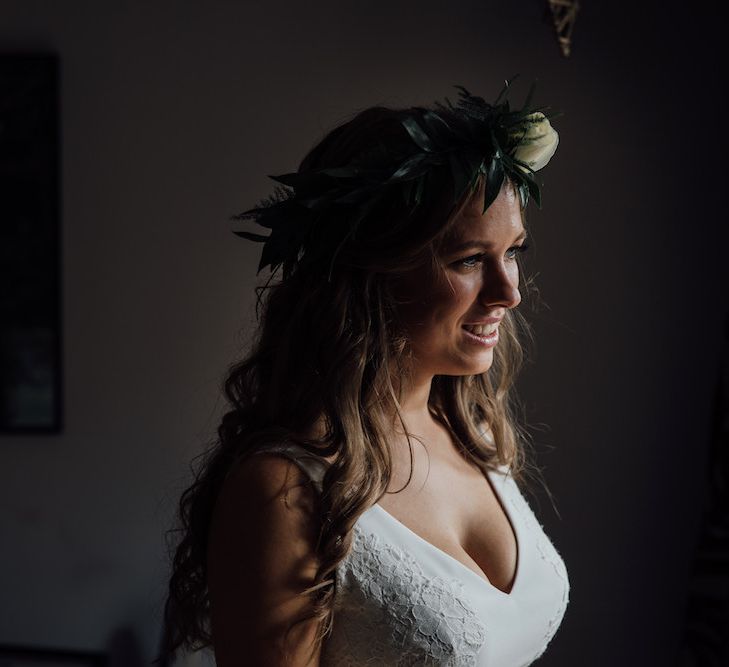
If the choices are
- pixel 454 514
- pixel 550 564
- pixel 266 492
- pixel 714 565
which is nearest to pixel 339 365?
pixel 266 492

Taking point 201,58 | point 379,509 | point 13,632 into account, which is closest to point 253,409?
point 379,509

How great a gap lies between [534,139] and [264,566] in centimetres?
65

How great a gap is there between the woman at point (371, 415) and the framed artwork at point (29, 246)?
1.34 m

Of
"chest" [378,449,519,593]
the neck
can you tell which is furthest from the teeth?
"chest" [378,449,519,593]

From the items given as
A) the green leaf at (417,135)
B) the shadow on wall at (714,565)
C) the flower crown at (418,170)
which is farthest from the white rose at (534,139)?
the shadow on wall at (714,565)

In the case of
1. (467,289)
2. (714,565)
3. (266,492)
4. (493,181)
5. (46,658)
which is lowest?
(46,658)

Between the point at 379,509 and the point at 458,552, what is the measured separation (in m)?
0.14

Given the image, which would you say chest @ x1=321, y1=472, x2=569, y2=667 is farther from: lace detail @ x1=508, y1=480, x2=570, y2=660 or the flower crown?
the flower crown

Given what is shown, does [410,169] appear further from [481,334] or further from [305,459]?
[305,459]

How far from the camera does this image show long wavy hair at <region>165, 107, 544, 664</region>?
1107 mm

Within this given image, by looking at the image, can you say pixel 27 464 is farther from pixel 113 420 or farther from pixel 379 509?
pixel 379 509

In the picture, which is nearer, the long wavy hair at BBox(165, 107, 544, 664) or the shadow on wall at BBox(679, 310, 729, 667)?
the long wavy hair at BBox(165, 107, 544, 664)

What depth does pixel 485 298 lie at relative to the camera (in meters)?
1.17

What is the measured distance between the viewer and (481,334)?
1.21m
